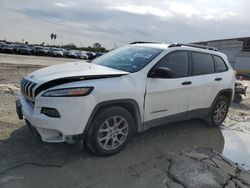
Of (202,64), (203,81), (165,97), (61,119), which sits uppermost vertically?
(202,64)

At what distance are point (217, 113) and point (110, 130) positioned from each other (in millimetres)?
3117

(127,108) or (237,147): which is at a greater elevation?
(127,108)

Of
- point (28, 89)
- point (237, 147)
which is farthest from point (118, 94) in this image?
point (237, 147)

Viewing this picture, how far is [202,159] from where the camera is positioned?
459 centimetres

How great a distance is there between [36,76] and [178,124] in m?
3.37

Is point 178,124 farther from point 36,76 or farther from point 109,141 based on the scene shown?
point 36,76

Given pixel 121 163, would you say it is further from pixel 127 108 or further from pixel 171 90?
pixel 171 90

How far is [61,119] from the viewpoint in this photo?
3654mm

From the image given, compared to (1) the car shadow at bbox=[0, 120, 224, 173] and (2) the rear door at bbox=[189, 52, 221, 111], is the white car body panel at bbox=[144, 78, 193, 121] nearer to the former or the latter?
(2) the rear door at bbox=[189, 52, 221, 111]

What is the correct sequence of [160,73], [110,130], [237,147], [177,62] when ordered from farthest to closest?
1. [237,147]
2. [177,62]
3. [160,73]
4. [110,130]

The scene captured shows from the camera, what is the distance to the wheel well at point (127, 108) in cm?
387

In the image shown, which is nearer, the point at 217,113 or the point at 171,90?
the point at 171,90

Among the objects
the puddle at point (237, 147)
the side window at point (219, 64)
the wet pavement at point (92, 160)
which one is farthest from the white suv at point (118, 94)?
the puddle at point (237, 147)

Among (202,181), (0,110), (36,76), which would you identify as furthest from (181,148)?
(0,110)
